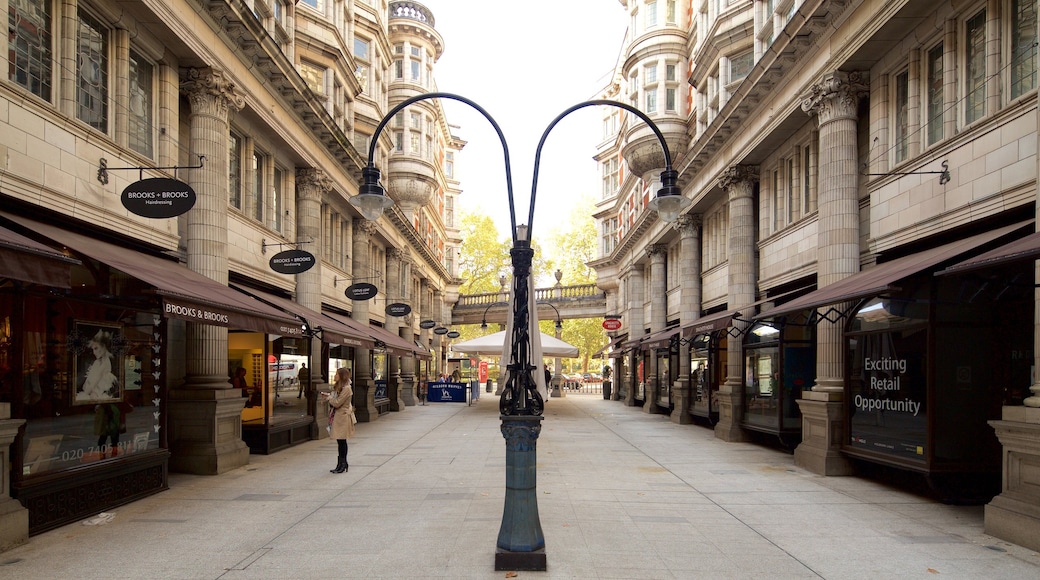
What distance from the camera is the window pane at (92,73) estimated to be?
1020 cm

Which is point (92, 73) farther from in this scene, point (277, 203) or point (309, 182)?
point (309, 182)

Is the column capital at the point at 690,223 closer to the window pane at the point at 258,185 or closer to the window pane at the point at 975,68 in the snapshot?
the window pane at the point at 975,68

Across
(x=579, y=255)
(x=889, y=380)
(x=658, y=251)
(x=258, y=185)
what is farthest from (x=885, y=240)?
(x=579, y=255)

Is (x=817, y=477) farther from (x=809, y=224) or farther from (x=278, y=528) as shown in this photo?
(x=278, y=528)

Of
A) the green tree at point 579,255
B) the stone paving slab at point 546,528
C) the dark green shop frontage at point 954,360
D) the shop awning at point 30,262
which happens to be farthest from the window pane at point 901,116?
the green tree at point 579,255

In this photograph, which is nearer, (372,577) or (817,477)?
(372,577)

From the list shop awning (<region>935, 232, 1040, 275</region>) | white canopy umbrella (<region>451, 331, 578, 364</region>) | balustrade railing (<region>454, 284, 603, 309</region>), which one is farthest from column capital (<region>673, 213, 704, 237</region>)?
balustrade railing (<region>454, 284, 603, 309</region>)

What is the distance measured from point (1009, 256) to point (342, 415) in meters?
9.78

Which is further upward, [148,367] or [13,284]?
[13,284]

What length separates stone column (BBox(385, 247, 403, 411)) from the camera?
29422 millimetres

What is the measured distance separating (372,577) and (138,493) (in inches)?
212

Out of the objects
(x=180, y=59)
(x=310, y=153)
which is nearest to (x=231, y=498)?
(x=180, y=59)

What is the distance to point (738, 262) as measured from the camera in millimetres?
18984

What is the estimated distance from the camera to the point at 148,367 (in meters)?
10.7
